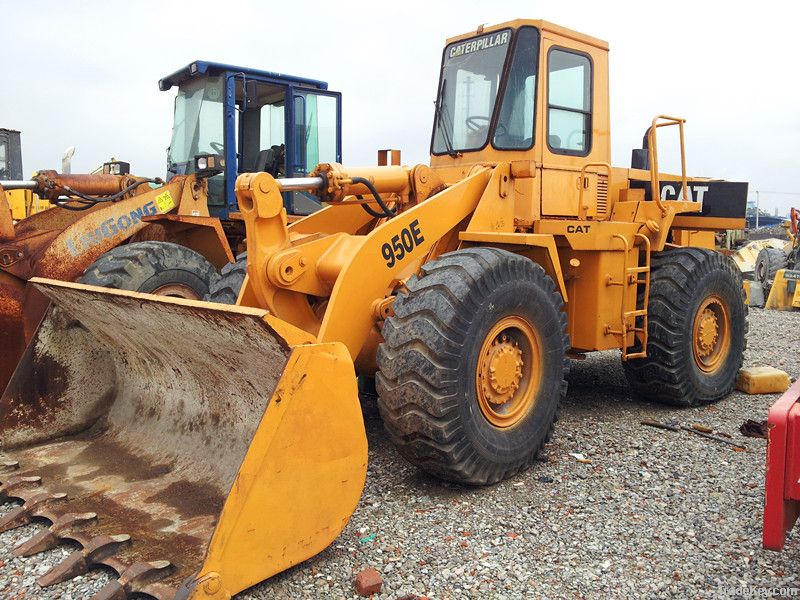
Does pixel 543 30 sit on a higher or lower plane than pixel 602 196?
higher

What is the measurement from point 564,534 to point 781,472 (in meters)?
1.24

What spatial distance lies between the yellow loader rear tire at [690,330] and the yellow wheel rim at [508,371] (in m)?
1.78

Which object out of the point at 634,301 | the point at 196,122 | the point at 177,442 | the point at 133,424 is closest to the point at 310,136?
the point at 196,122

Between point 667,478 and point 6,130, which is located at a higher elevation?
point 6,130

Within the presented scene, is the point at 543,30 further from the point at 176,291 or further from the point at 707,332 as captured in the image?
the point at 176,291

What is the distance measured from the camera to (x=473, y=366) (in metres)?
3.97

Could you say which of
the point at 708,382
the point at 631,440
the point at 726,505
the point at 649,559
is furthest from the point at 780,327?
the point at 649,559

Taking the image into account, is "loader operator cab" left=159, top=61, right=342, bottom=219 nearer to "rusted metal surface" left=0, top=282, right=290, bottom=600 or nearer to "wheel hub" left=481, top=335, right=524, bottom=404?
"rusted metal surface" left=0, top=282, right=290, bottom=600

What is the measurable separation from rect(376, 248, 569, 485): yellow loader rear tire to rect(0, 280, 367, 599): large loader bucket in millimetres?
618

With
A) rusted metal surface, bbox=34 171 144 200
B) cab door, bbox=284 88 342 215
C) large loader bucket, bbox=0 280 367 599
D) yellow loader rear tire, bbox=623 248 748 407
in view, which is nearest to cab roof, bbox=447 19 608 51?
yellow loader rear tire, bbox=623 248 748 407

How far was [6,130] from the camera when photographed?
1322 cm

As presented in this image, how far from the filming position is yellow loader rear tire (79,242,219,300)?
231 inches

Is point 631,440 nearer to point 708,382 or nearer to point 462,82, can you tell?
point 708,382

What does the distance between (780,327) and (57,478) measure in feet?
36.2
